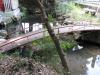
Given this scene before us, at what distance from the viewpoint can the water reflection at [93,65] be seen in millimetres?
11709

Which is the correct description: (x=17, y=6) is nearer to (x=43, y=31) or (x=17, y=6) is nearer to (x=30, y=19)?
(x=30, y=19)

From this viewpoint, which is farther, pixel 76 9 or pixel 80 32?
pixel 76 9

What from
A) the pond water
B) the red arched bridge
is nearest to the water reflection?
the pond water

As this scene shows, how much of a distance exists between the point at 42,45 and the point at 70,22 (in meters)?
4.87

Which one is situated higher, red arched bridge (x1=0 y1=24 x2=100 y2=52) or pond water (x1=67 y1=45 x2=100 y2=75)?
red arched bridge (x1=0 y1=24 x2=100 y2=52)

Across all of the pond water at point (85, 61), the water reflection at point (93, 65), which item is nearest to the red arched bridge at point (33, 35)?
the pond water at point (85, 61)

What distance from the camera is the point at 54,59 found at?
35.2ft

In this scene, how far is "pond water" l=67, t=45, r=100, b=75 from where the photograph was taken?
11.7 meters

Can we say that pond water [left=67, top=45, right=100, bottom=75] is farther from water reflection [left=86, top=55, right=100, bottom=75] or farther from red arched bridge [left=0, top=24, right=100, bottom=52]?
red arched bridge [left=0, top=24, right=100, bottom=52]

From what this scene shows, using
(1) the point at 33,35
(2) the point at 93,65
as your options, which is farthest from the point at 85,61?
(1) the point at 33,35

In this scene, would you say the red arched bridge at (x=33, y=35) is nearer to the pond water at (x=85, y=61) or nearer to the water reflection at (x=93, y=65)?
the pond water at (x=85, y=61)

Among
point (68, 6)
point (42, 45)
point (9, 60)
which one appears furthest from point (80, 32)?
point (9, 60)

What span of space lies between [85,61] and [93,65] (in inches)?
20.2

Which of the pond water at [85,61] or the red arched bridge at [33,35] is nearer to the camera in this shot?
the red arched bridge at [33,35]
